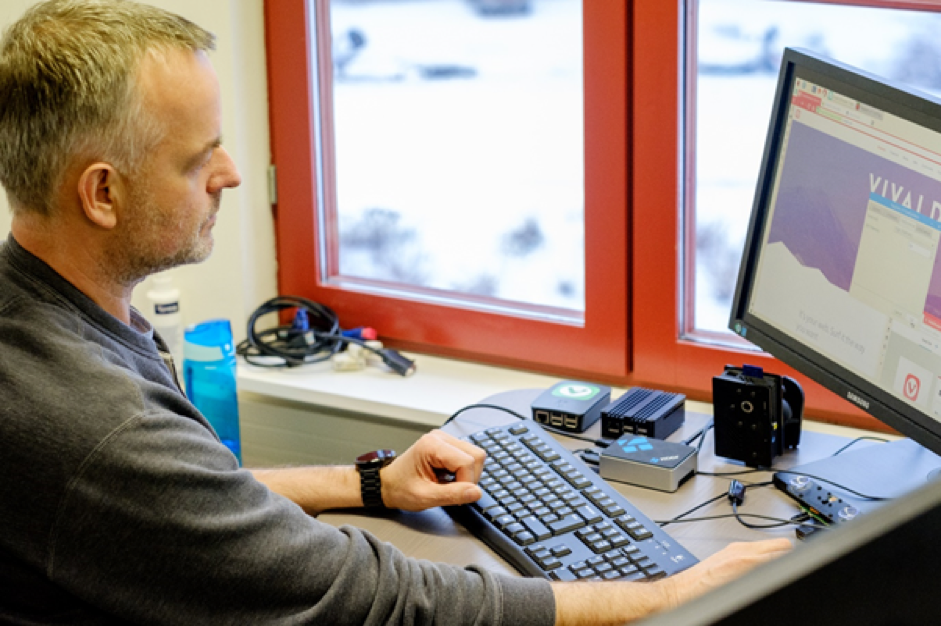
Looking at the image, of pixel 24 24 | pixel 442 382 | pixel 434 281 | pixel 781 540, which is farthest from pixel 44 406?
pixel 434 281

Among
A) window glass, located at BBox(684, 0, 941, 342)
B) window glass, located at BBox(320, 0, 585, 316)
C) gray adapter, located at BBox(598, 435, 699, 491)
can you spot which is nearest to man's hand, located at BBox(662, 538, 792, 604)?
gray adapter, located at BBox(598, 435, 699, 491)

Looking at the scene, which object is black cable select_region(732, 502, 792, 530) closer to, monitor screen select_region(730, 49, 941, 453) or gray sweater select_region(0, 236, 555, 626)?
monitor screen select_region(730, 49, 941, 453)

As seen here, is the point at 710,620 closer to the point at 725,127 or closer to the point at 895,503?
the point at 895,503

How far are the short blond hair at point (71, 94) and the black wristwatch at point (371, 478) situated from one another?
1.58 ft

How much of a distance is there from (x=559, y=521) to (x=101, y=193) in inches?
24.1

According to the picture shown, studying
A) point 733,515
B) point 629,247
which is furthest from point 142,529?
point 629,247

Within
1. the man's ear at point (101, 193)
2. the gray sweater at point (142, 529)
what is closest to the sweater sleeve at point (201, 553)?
the gray sweater at point (142, 529)

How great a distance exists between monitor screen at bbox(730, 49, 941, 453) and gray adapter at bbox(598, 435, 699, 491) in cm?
20

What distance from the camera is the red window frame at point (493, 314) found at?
187 cm

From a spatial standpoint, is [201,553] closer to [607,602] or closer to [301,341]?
[607,602]

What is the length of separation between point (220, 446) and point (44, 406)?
0.55 ft

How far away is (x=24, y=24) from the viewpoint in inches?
45.5

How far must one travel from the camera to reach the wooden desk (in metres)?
1.28

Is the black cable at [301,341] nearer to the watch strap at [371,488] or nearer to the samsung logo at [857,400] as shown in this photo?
the watch strap at [371,488]
